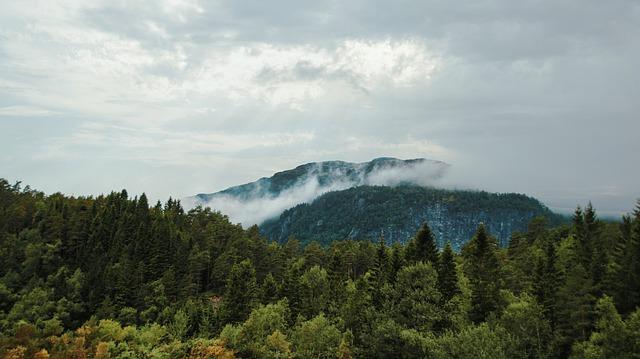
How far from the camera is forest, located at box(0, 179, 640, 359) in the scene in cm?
6000

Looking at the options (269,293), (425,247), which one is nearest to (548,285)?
(425,247)

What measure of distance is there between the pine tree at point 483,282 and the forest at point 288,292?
9.2 inches

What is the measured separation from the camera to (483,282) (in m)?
74.2

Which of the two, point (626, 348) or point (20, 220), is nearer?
point (626, 348)

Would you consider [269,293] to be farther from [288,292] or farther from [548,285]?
[548,285]

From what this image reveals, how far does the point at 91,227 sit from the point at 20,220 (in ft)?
90.2

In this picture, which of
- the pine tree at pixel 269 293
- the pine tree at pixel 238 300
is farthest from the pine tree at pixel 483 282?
the pine tree at pixel 238 300

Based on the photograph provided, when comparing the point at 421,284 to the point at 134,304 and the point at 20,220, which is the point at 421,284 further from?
the point at 20,220

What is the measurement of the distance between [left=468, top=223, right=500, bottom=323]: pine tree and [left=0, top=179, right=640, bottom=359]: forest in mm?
233

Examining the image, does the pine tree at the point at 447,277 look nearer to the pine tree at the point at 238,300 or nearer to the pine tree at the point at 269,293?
the pine tree at the point at 238,300

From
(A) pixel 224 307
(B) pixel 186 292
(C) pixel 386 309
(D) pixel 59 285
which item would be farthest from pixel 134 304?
(C) pixel 386 309

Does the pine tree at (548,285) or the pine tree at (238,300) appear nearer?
the pine tree at (548,285)

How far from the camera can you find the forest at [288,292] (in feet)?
197

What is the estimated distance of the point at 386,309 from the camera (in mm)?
65875
